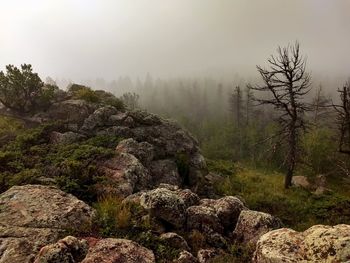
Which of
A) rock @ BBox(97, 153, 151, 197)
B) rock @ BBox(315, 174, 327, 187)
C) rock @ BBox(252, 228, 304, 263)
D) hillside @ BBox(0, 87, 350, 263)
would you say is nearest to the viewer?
rock @ BBox(252, 228, 304, 263)

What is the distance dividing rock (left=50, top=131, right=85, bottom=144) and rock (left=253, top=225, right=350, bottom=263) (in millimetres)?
16069

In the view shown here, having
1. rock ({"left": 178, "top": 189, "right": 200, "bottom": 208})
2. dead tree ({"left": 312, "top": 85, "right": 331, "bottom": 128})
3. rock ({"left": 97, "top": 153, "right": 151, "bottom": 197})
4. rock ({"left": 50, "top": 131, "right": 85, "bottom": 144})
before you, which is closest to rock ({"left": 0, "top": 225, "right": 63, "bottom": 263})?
rock ({"left": 97, "top": 153, "right": 151, "bottom": 197})

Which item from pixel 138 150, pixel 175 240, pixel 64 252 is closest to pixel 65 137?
pixel 138 150

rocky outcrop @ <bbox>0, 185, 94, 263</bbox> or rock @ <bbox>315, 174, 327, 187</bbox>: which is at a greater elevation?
rocky outcrop @ <bbox>0, 185, 94, 263</bbox>

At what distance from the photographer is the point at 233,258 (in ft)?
32.1

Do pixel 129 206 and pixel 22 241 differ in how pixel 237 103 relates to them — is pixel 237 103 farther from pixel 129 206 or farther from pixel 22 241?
pixel 22 241

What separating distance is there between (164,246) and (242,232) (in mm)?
3106

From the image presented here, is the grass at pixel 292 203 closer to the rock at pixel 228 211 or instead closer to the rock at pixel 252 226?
the rock at pixel 228 211

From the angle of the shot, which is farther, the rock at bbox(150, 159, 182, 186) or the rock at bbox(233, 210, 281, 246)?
the rock at bbox(150, 159, 182, 186)

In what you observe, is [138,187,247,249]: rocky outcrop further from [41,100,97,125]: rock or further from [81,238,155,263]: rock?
[41,100,97,125]: rock

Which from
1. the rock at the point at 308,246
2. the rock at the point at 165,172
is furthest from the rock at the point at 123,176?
the rock at the point at 308,246

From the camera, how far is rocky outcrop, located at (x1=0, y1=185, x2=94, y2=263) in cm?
948

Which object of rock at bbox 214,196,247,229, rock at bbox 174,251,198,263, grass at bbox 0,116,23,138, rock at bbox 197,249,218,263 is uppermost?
grass at bbox 0,116,23,138

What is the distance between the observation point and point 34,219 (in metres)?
10.8
